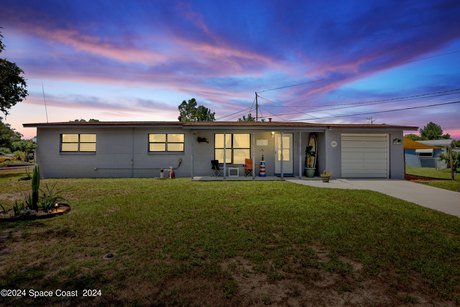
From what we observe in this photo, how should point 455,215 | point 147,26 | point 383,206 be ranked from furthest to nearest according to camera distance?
point 147,26
point 383,206
point 455,215

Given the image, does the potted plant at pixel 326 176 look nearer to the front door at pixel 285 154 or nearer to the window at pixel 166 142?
the front door at pixel 285 154

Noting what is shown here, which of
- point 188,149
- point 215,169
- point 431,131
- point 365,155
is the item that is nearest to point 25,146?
point 188,149

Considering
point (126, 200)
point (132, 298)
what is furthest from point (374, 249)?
point (126, 200)

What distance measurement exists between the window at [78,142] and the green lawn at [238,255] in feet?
28.8

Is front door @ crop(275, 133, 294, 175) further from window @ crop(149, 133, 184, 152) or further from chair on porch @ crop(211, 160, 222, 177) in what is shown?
window @ crop(149, 133, 184, 152)

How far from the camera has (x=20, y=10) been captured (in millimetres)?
8523

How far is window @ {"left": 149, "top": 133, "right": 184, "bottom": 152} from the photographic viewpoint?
1440 centimetres

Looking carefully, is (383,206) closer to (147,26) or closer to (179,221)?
(179,221)

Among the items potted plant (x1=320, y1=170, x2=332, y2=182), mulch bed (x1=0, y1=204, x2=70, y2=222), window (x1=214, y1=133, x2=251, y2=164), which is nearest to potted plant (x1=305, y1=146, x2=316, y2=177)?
potted plant (x1=320, y1=170, x2=332, y2=182)

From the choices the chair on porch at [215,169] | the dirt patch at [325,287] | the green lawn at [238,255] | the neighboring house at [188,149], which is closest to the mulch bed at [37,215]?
the green lawn at [238,255]

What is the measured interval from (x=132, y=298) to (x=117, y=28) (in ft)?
33.5

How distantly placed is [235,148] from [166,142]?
4237 millimetres

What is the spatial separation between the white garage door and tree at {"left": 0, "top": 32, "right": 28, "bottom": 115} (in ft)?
77.8

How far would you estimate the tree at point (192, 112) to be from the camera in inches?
2176
